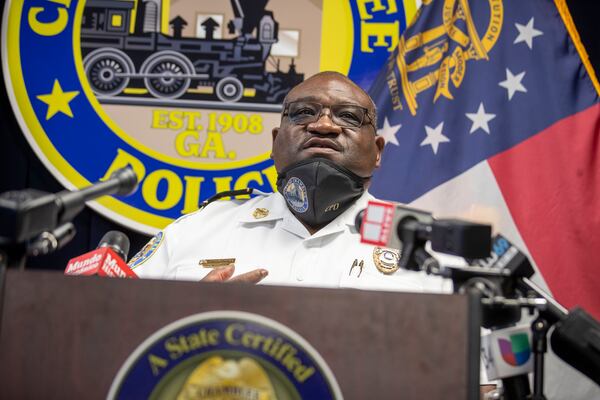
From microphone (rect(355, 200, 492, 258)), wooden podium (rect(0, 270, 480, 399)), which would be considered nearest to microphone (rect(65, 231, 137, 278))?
wooden podium (rect(0, 270, 480, 399))

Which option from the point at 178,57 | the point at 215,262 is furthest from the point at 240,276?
the point at 178,57

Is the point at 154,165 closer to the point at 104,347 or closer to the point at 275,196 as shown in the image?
the point at 275,196

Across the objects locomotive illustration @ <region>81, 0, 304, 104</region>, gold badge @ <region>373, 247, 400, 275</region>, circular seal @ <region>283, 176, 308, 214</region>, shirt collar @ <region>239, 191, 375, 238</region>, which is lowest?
gold badge @ <region>373, 247, 400, 275</region>

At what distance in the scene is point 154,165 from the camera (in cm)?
259

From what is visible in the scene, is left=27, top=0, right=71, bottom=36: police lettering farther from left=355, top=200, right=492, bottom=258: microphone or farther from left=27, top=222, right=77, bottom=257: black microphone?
left=355, top=200, right=492, bottom=258: microphone

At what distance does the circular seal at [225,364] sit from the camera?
2.54 feet

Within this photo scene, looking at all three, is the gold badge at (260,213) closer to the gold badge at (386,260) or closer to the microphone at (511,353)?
the gold badge at (386,260)

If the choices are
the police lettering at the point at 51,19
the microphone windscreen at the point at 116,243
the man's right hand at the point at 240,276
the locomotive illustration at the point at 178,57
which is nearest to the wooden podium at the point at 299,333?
the microphone windscreen at the point at 116,243

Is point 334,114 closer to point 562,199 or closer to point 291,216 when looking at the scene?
point 291,216

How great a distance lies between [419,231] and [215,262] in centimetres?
109

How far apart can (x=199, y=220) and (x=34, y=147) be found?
0.91m

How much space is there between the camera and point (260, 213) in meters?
2.09

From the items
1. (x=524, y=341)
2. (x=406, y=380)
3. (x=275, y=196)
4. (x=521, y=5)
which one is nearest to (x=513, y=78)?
(x=521, y=5)

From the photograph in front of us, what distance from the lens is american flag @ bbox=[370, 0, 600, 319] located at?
225cm
